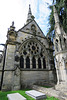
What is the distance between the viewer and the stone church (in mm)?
6670

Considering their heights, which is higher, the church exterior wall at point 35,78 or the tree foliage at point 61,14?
the tree foliage at point 61,14

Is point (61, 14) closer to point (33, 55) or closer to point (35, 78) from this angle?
point (33, 55)

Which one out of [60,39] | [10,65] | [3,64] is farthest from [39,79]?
[60,39]

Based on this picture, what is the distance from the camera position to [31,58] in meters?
10.6

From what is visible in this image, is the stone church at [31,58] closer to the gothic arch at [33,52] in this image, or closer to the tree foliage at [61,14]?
the gothic arch at [33,52]

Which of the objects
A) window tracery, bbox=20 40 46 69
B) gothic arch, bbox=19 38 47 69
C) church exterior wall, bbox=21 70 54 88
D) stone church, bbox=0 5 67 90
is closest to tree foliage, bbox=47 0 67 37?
stone church, bbox=0 5 67 90

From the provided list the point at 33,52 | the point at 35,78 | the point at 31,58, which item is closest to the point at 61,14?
the point at 33,52

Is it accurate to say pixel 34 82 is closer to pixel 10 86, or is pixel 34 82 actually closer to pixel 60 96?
pixel 10 86

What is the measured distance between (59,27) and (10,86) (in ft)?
29.3

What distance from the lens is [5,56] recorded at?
9531 millimetres

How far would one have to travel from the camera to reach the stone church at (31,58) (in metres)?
6.67

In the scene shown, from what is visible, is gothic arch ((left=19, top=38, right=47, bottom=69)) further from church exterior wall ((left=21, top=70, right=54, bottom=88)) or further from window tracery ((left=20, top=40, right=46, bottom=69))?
church exterior wall ((left=21, top=70, right=54, bottom=88))

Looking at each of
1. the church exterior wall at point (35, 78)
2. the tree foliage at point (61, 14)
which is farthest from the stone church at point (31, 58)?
the tree foliage at point (61, 14)

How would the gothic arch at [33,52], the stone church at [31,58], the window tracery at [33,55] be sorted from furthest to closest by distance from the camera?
1. the gothic arch at [33,52]
2. the window tracery at [33,55]
3. the stone church at [31,58]
